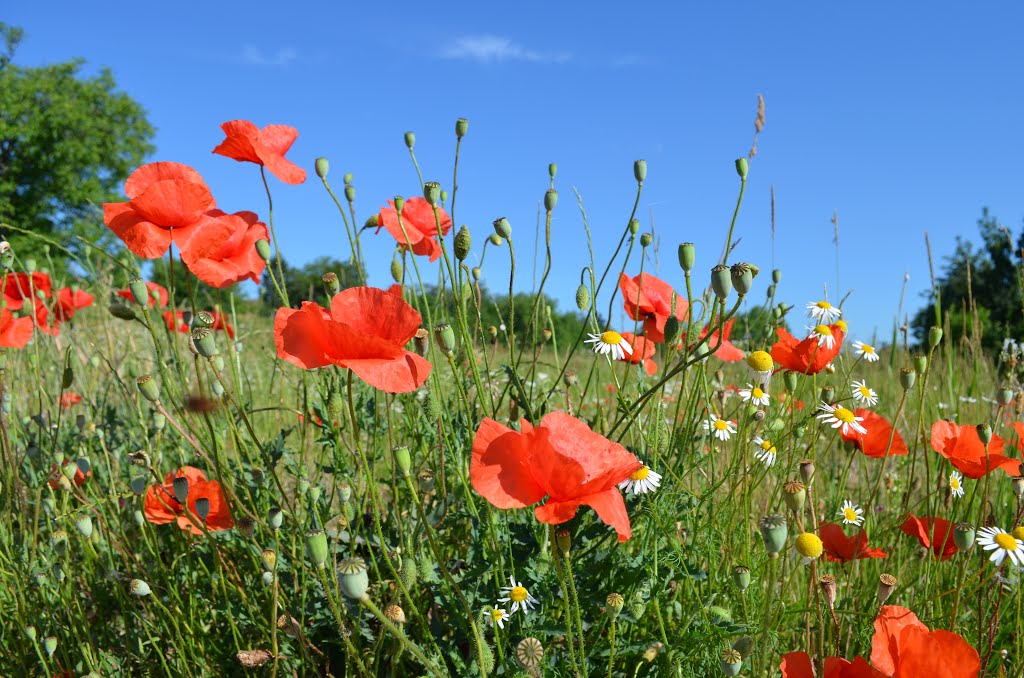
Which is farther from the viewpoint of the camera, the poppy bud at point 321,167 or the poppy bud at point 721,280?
the poppy bud at point 321,167

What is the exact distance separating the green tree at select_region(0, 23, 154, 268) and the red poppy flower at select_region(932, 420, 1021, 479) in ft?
89.5

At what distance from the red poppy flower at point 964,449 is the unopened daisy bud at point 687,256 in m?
0.81

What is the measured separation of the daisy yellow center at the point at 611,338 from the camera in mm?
1724

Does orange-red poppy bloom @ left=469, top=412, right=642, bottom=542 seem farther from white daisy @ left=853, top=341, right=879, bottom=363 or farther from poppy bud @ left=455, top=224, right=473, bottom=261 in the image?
white daisy @ left=853, top=341, right=879, bottom=363

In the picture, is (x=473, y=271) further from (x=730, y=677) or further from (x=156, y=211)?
(x=730, y=677)

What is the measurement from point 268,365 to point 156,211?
3.89 metres

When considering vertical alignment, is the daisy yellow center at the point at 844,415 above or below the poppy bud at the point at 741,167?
below

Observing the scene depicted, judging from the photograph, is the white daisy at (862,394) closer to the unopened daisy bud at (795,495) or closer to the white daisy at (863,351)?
the white daisy at (863,351)

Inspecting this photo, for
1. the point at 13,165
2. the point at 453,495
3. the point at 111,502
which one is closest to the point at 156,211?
the point at 453,495

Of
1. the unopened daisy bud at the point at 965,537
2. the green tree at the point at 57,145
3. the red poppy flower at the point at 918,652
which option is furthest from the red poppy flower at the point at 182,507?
the green tree at the point at 57,145

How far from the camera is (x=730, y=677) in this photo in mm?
1104

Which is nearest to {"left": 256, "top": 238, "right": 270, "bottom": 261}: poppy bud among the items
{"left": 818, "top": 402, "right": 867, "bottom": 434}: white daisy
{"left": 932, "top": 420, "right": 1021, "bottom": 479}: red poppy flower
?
{"left": 818, "top": 402, "right": 867, "bottom": 434}: white daisy

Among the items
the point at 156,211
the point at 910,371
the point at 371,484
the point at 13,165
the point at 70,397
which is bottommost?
the point at 70,397

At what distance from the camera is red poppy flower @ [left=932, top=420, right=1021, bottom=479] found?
163 centimetres
